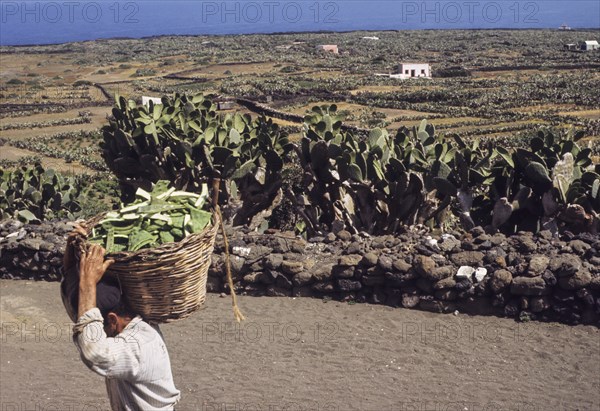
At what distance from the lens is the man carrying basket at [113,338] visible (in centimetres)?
307

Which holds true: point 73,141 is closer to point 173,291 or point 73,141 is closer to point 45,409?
point 45,409

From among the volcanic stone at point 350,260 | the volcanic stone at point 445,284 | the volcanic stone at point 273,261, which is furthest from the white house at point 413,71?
the volcanic stone at point 445,284

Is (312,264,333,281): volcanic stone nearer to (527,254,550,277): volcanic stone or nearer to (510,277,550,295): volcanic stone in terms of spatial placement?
(510,277,550,295): volcanic stone

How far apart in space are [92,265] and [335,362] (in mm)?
4269

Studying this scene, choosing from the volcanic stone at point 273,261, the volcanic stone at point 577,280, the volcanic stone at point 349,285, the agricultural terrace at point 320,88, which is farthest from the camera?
the agricultural terrace at point 320,88

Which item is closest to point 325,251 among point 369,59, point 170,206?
point 170,206

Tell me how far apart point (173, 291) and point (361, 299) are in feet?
17.1

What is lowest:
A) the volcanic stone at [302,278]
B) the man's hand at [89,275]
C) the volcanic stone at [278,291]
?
the volcanic stone at [278,291]

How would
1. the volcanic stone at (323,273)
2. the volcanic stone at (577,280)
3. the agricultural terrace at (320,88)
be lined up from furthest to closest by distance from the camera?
the agricultural terrace at (320,88) → the volcanic stone at (323,273) → the volcanic stone at (577,280)

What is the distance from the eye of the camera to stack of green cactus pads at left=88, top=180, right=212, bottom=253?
327 cm

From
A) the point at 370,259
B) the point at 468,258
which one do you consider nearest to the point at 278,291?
the point at 370,259

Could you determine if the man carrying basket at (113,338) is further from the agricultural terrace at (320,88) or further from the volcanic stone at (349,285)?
the agricultural terrace at (320,88)

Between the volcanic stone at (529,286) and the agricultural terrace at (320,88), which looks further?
the agricultural terrace at (320,88)

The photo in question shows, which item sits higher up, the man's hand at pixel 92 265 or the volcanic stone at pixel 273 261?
the man's hand at pixel 92 265
